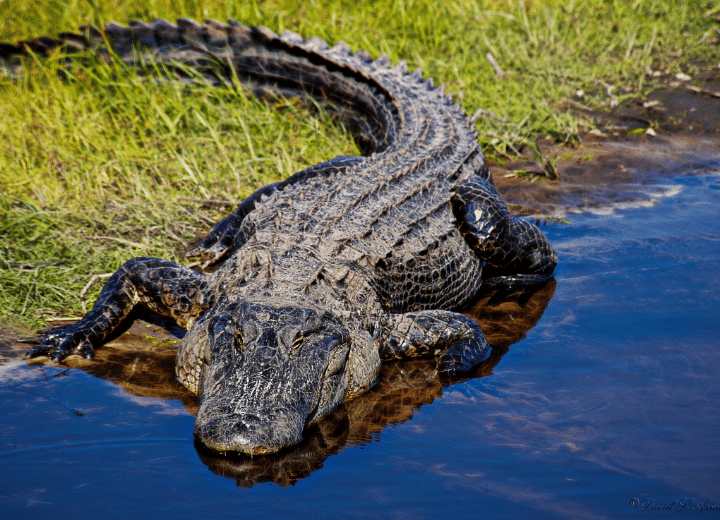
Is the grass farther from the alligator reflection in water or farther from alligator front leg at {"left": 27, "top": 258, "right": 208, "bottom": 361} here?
the alligator reflection in water

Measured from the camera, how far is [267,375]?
8.60ft

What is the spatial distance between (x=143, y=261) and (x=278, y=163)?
2.11 m

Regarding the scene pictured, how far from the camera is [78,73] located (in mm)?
6195

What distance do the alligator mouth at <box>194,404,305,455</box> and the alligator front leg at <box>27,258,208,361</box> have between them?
1.11m

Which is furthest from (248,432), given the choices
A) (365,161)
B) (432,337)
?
(365,161)

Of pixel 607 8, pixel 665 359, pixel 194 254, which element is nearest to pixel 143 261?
pixel 194 254

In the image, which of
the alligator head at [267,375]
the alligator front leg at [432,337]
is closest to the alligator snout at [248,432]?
the alligator head at [267,375]

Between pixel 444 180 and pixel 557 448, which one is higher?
pixel 444 180

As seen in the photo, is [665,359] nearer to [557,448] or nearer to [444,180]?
[557,448]

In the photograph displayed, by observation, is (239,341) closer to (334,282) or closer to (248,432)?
(248,432)

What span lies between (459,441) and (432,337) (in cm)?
86

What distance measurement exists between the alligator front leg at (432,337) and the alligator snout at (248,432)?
103 cm

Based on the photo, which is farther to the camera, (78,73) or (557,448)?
(78,73)

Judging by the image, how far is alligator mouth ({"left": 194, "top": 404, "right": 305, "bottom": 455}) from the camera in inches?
92.5
